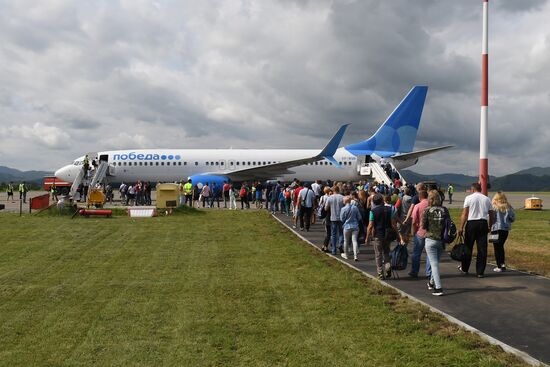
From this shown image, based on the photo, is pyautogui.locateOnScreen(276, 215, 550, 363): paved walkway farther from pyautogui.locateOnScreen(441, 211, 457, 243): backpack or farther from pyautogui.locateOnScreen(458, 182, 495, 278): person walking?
pyautogui.locateOnScreen(441, 211, 457, 243): backpack

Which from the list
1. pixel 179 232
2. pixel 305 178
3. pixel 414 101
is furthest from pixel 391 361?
pixel 414 101

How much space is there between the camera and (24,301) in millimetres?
8398

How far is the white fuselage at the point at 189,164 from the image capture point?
3738 cm

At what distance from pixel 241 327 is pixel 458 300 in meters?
3.73

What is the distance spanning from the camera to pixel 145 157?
3750cm

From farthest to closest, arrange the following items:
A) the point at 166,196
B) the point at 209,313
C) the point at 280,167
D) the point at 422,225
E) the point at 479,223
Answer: the point at 280,167
the point at 166,196
the point at 479,223
the point at 422,225
the point at 209,313

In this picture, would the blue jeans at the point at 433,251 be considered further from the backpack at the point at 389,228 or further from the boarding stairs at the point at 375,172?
the boarding stairs at the point at 375,172

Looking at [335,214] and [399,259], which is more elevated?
[335,214]

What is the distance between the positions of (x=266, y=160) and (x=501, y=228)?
2800 centimetres

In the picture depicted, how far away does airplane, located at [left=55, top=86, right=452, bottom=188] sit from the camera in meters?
37.3

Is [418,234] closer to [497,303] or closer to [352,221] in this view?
[497,303]

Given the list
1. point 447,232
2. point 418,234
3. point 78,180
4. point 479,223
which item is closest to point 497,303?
point 447,232

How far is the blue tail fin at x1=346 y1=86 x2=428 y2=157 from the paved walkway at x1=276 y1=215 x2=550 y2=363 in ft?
97.4

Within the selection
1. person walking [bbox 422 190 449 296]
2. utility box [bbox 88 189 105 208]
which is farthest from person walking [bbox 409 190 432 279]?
utility box [bbox 88 189 105 208]
